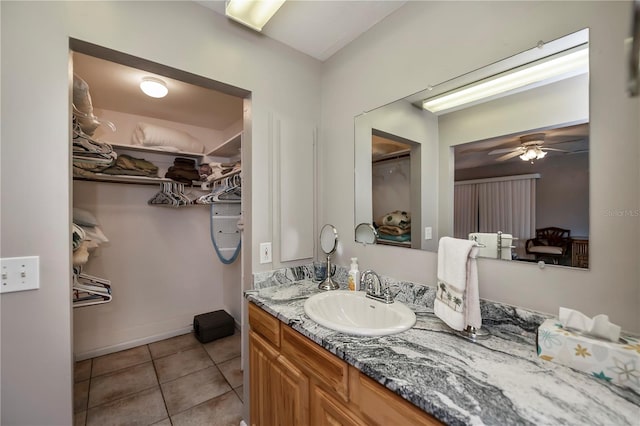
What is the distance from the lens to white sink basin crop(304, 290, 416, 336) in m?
1.15

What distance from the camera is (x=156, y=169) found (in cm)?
253

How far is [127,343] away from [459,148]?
3.28 metres

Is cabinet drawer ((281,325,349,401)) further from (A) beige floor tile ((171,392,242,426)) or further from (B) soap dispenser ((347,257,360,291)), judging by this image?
(A) beige floor tile ((171,392,242,426))

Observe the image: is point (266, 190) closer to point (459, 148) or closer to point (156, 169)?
point (459, 148)

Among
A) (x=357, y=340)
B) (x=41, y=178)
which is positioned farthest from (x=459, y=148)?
(x=41, y=178)

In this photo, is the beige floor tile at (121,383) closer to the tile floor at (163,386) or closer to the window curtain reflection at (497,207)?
the tile floor at (163,386)

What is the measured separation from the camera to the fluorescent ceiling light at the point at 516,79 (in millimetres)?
895

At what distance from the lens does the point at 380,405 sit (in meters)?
0.77

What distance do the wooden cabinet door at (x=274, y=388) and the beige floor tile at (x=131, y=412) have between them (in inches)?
31.7

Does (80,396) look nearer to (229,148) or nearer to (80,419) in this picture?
(80,419)

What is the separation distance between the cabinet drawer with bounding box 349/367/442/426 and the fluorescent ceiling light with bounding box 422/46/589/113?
46.5 inches

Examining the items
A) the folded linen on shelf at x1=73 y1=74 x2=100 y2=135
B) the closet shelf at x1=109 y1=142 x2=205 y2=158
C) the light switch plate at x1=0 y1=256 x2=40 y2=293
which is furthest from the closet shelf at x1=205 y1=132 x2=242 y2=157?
the light switch plate at x1=0 y1=256 x2=40 y2=293

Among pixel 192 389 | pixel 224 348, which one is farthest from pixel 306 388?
pixel 224 348

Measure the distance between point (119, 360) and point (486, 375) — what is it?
2.95 meters
